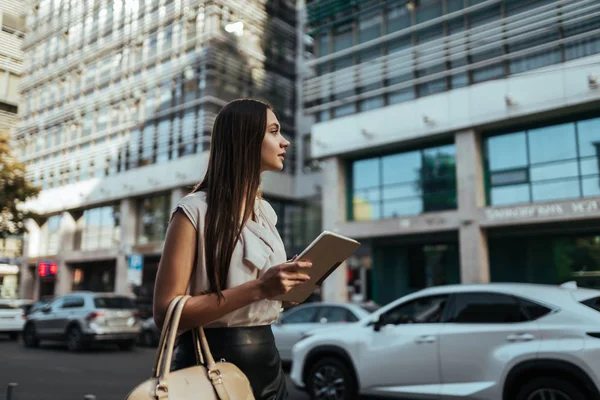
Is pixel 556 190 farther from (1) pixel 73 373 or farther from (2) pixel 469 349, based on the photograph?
(1) pixel 73 373

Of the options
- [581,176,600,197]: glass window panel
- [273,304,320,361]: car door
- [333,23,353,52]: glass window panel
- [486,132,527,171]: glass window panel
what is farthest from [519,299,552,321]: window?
[333,23,353,52]: glass window panel

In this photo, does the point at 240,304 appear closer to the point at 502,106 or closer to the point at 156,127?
the point at 502,106

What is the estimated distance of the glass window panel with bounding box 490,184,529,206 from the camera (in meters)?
18.8

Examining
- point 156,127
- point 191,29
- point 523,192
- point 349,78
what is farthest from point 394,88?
point 156,127

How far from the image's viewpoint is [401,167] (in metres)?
22.1

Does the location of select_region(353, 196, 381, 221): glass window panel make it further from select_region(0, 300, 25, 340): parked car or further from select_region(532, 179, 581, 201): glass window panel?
select_region(0, 300, 25, 340): parked car

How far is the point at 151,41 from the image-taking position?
104ft

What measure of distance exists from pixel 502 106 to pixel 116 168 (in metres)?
23.4

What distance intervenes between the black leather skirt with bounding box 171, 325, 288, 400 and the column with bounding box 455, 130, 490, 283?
18563mm

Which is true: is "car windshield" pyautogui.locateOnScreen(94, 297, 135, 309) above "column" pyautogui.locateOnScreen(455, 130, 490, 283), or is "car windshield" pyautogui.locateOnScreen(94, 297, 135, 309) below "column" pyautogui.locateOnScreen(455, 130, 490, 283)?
below

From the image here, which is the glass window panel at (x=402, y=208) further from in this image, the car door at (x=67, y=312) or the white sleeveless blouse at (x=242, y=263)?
the white sleeveless blouse at (x=242, y=263)

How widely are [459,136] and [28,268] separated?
110 ft

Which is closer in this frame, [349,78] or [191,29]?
[349,78]

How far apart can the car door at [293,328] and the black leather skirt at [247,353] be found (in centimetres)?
972
